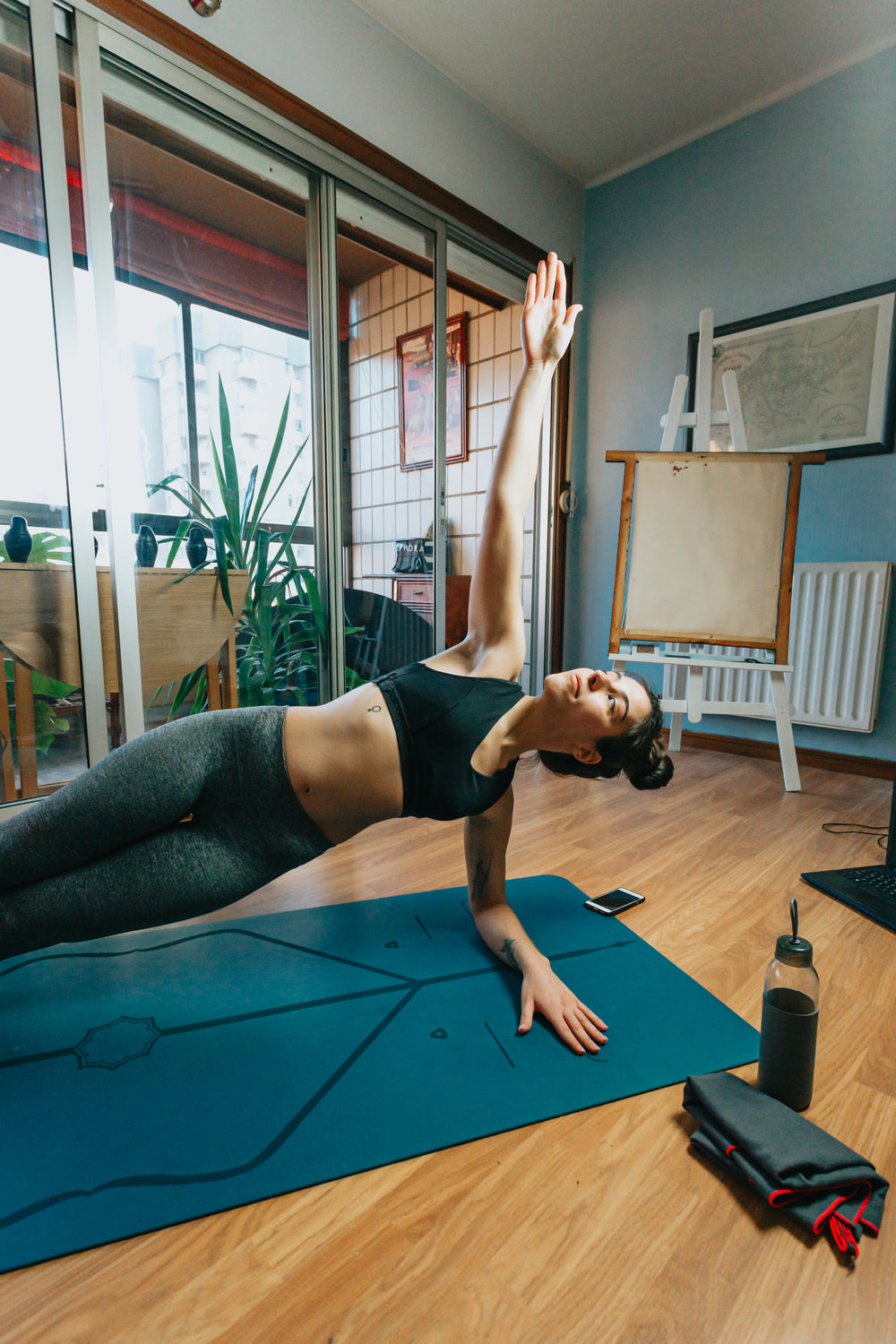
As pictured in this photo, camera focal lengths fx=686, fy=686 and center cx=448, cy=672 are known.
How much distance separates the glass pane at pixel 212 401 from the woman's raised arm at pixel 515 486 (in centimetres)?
137

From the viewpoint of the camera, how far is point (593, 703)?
1210 mm

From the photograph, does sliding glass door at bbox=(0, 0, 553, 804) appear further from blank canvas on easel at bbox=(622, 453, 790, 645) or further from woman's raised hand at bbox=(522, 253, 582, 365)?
woman's raised hand at bbox=(522, 253, 582, 365)

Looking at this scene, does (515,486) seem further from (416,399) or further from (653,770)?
(416,399)

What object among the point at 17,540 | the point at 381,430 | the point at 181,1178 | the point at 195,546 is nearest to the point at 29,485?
the point at 17,540

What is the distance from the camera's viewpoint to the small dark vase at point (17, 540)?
6.46 ft

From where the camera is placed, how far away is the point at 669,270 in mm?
3342

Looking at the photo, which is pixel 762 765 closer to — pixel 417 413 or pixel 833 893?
pixel 833 893

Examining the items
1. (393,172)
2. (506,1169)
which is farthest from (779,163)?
(506,1169)

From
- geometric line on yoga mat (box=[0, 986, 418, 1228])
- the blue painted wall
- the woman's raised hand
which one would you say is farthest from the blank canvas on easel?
geometric line on yoga mat (box=[0, 986, 418, 1228])

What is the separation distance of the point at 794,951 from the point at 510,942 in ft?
1.70

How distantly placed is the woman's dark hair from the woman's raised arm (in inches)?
8.5

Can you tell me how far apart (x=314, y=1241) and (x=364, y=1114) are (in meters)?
0.18

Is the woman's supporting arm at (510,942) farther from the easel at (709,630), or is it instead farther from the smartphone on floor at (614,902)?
the easel at (709,630)

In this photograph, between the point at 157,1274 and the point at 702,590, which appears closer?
the point at 157,1274
